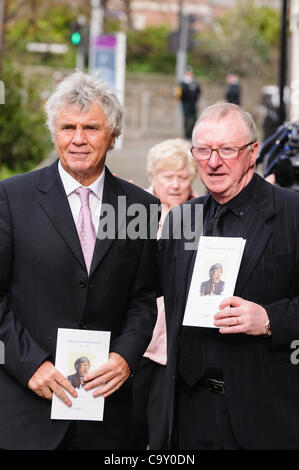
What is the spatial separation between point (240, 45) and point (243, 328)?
41420mm

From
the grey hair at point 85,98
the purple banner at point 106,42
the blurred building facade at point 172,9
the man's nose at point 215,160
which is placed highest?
the blurred building facade at point 172,9

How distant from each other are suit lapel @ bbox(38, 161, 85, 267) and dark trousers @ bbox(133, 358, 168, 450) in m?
1.83

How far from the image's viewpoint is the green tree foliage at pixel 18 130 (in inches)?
650

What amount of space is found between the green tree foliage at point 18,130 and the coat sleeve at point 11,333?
12761mm

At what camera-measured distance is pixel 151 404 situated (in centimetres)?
525

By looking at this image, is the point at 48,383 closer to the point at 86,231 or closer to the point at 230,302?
the point at 86,231

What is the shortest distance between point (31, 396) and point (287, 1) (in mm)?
9641

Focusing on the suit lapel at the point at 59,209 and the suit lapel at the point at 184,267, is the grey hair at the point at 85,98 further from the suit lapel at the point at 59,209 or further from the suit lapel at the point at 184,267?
the suit lapel at the point at 184,267

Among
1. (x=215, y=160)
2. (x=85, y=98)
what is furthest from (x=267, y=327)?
(x=85, y=98)

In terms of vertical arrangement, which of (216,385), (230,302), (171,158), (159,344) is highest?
(171,158)

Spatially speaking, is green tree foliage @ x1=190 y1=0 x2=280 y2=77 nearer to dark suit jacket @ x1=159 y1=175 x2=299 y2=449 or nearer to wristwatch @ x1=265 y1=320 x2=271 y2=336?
dark suit jacket @ x1=159 y1=175 x2=299 y2=449

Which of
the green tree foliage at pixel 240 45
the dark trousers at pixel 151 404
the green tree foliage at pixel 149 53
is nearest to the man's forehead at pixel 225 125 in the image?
the dark trousers at pixel 151 404

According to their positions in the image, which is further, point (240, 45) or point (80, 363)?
point (240, 45)

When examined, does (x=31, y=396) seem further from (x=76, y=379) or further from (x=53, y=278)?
(x=53, y=278)
